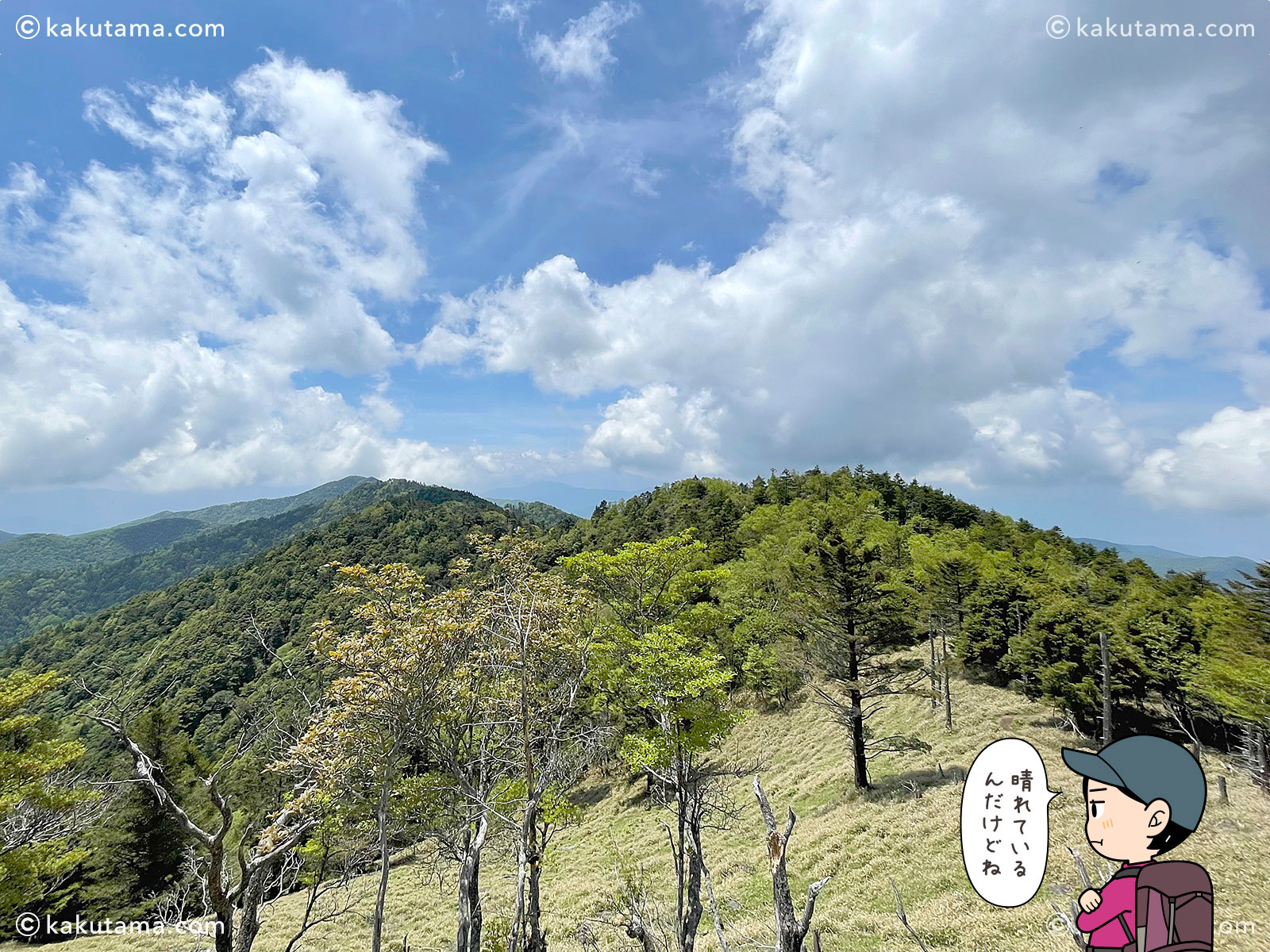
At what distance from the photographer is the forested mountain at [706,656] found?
10078mm

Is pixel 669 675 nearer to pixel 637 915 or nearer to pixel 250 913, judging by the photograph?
pixel 637 915

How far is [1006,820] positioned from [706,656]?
445 inches

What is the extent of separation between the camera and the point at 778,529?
55344 mm

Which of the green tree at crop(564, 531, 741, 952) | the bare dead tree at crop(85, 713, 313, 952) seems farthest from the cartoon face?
the bare dead tree at crop(85, 713, 313, 952)

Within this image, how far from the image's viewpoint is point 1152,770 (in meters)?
3.68

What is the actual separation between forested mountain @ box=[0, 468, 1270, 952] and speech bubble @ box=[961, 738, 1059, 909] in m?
6.34

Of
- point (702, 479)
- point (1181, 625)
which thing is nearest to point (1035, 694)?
point (1181, 625)

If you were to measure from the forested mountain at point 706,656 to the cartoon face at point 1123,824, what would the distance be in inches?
284

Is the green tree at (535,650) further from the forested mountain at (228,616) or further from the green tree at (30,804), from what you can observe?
the forested mountain at (228,616)

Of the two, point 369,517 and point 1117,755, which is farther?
point 369,517

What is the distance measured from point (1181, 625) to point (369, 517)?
14662cm

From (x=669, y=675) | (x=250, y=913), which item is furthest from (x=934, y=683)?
(x=250, y=913)

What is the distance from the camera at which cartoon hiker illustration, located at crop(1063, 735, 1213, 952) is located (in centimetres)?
356

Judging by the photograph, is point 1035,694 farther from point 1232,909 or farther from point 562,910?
point 562,910
